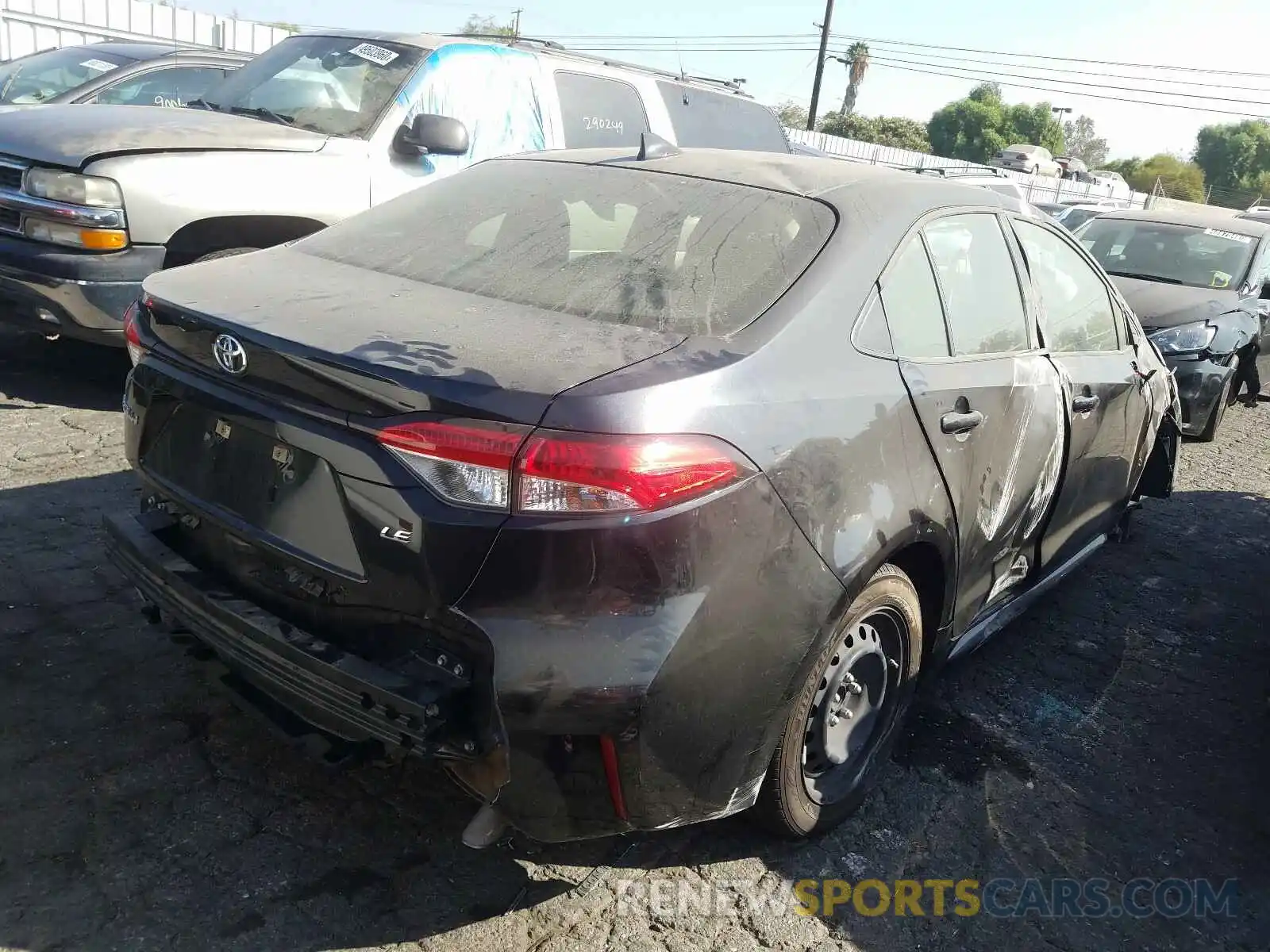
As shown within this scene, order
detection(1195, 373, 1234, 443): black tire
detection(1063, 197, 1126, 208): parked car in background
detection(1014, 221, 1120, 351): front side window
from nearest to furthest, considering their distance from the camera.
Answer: detection(1014, 221, 1120, 351): front side window < detection(1195, 373, 1234, 443): black tire < detection(1063, 197, 1126, 208): parked car in background

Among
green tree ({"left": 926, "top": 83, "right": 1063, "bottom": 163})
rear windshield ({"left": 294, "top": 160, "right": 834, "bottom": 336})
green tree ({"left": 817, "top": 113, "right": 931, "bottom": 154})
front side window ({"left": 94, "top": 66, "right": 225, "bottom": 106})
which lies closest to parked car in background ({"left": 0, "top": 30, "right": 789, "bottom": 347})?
front side window ({"left": 94, "top": 66, "right": 225, "bottom": 106})

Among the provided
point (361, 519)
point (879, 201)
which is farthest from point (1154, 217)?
point (361, 519)

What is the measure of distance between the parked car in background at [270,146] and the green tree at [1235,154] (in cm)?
9097

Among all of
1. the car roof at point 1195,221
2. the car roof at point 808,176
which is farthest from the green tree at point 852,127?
the car roof at point 808,176

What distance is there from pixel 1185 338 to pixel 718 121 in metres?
3.64

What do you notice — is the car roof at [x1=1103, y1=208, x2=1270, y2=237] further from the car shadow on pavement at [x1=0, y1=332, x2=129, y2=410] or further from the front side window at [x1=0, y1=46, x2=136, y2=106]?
the front side window at [x1=0, y1=46, x2=136, y2=106]

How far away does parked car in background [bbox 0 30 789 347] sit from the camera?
4.73 m

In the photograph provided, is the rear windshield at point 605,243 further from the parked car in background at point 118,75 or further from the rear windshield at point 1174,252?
the rear windshield at point 1174,252

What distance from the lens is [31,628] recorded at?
3.20 metres

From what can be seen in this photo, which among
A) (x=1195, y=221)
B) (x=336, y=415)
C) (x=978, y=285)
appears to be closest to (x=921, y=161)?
(x=1195, y=221)

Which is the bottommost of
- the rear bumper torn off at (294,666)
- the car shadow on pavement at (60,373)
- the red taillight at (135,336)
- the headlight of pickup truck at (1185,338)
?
the car shadow on pavement at (60,373)

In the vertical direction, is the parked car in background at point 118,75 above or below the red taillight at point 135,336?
above

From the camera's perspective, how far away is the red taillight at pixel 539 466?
194cm

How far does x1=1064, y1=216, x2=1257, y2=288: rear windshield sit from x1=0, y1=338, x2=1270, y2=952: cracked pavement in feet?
17.0
